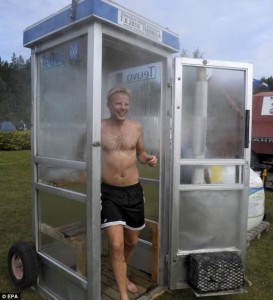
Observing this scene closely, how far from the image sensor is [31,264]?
124 inches

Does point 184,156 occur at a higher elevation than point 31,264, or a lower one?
higher

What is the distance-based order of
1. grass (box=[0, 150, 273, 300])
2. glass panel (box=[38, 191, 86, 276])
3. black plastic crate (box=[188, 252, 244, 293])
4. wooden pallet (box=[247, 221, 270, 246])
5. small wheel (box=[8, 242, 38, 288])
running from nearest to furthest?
glass panel (box=[38, 191, 86, 276]) < black plastic crate (box=[188, 252, 244, 293]) < small wheel (box=[8, 242, 38, 288]) < grass (box=[0, 150, 273, 300]) < wooden pallet (box=[247, 221, 270, 246])

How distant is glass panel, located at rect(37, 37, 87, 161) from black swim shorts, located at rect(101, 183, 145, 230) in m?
0.46

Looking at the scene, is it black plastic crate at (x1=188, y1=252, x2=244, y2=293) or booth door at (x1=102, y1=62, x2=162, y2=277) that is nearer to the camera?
black plastic crate at (x1=188, y1=252, x2=244, y2=293)

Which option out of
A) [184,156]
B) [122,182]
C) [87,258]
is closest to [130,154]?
[122,182]

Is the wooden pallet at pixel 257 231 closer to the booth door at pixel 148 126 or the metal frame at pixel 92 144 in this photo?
the booth door at pixel 148 126

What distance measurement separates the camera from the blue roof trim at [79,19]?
2.40m

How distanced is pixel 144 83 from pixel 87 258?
198 centimetres

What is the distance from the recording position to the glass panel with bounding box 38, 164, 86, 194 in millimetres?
2864

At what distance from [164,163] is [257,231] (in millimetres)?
2263

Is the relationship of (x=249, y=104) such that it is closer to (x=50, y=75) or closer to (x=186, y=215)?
(x=186, y=215)

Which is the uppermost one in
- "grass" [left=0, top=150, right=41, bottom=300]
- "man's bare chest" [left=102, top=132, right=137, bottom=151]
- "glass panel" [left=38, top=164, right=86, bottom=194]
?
"man's bare chest" [left=102, top=132, right=137, bottom=151]

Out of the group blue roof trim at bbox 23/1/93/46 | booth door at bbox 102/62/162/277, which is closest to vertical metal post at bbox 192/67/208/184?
booth door at bbox 102/62/162/277

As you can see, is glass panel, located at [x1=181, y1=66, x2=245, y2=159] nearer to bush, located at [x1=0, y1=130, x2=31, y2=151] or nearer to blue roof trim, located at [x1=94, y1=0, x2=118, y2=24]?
blue roof trim, located at [x1=94, y1=0, x2=118, y2=24]
